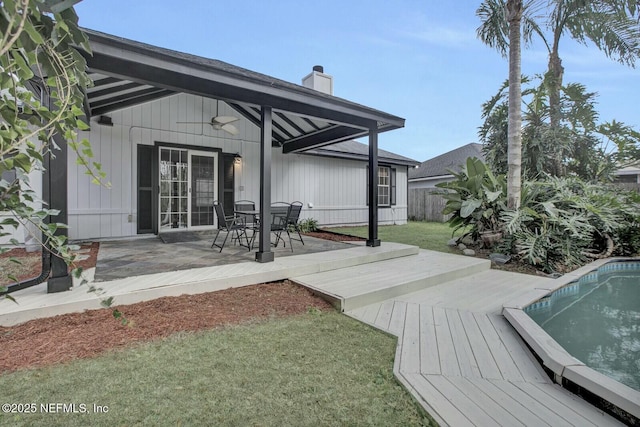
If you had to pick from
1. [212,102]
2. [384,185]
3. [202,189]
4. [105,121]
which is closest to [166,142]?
[105,121]

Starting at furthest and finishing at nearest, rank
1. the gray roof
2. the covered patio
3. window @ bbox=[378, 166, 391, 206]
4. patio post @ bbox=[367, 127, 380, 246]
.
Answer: the gray roof < window @ bbox=[378, 166, 391, 206] < patio post @ bbox=[367, 127, 380, 246] < the covered patio

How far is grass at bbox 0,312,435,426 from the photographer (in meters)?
1.67

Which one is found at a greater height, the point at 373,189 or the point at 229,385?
the point at 373,189

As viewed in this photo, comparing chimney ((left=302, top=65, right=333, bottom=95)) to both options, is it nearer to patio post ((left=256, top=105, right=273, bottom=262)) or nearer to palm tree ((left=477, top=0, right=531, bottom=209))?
palm tree ((left=477, top=0, right=531, bottom=209))

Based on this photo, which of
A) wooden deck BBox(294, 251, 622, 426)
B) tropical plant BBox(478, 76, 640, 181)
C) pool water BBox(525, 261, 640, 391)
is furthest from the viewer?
tropical plant BBox(478, 76, 640, 181)

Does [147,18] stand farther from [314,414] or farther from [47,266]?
[314,414]

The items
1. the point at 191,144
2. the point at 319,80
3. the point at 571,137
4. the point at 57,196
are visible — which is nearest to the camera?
the point at 57,196

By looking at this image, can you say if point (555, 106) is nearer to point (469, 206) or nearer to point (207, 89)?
point (469, 206)

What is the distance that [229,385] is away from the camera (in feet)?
6.36

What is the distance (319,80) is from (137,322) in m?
8.84

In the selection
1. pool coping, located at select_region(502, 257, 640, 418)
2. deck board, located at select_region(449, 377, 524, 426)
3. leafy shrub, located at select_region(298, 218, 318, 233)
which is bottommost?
deck board, located at select_region(449, 377, 524, 426)

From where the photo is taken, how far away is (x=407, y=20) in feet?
33.6

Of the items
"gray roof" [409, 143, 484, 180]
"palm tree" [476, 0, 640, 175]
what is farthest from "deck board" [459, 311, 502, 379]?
"gray roof" [409, 143, 484, 180]

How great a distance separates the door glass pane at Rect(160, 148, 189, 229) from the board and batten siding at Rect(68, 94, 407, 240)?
1.06ft
